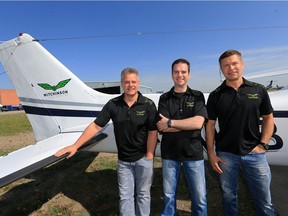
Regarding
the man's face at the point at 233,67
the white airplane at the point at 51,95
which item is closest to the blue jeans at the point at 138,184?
the white airplane at the point at 51,95

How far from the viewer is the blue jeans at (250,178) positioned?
2604 millimetres

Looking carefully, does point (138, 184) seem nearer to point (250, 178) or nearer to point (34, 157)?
point (250, 178)

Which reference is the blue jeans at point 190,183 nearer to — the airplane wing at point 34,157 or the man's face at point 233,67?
the man's face at point 233,67

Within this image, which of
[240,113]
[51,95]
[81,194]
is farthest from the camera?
[51,95]

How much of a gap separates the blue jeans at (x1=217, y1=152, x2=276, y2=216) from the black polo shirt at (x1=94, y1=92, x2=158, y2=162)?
93 cm

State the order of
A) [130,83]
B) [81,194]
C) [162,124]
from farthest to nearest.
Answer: [81,194]
[130,83]
[162,124]

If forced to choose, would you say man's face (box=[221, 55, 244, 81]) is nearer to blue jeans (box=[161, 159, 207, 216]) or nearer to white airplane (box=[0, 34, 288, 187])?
blue jeans (box=[161, 159, 207, 216])

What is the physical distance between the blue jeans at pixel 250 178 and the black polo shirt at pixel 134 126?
926 millimetres

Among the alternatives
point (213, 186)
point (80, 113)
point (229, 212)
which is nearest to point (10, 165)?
point (80, 113)

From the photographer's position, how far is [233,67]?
2578 mm

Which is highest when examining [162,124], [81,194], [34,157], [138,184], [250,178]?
[162,124]

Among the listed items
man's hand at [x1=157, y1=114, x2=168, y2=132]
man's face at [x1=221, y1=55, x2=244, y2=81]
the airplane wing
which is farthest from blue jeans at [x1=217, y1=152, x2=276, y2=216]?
the airplane wing

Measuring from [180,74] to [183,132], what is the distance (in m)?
0.67

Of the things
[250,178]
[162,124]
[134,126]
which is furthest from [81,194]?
[250,178]
